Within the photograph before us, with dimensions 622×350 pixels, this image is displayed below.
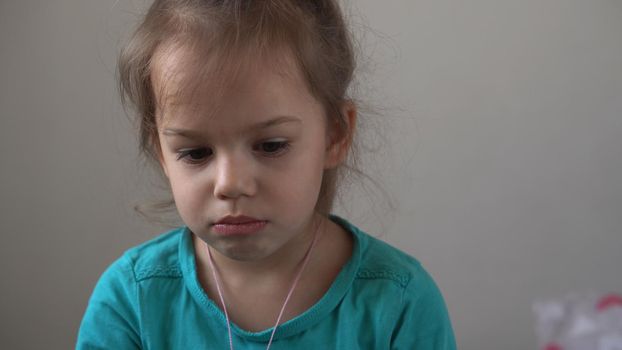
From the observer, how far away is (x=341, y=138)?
0.78m

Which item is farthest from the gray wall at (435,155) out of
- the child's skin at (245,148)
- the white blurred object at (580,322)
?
the child's skin at (245,148)

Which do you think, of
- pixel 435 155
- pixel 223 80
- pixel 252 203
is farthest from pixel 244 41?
pixel 435 155

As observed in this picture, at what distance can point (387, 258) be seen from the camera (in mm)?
832

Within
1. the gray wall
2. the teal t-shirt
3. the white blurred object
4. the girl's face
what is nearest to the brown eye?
the girl's face

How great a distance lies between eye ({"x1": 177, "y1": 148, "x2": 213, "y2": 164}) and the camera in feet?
2.23

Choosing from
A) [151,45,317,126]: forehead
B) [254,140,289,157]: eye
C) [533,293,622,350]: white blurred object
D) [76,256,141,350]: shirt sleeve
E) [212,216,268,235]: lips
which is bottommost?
[533,293,622,350]: white blurred object

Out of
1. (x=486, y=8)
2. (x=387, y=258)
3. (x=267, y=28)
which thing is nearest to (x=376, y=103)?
(x=486, y=8)

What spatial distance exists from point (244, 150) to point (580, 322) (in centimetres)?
63

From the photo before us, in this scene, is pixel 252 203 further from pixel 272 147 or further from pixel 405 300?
pixel 405 300

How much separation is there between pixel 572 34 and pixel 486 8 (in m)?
0.14

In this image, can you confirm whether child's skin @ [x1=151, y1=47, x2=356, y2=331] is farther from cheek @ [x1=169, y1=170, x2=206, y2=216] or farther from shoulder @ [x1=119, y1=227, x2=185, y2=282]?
shoulder @ [x1=119, y1=227, x2=185, y2=282]

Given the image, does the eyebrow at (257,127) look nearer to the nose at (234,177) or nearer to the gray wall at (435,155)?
the nose at (234,177)

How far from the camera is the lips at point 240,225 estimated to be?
2.23ft

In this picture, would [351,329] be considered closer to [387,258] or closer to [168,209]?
[387,258]
